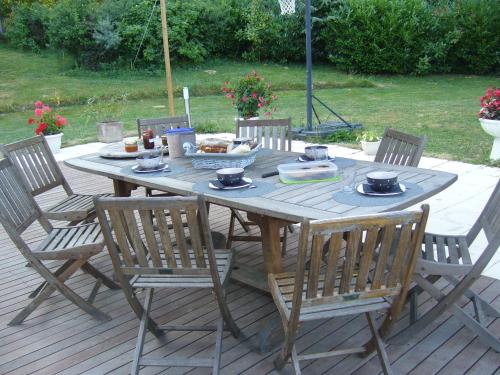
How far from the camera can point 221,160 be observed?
2.96 metres

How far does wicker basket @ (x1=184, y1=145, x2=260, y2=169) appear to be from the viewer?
9.57 feet

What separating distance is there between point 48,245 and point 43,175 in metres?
0.92

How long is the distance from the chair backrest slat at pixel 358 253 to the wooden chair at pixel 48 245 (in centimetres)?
132

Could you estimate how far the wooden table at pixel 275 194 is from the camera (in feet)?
7.19

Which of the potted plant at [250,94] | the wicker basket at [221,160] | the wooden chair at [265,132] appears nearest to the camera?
the wicker basket at [221,160]

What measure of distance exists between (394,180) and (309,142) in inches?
196

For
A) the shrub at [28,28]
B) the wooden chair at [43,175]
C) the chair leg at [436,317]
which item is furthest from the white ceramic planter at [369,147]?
the shrub at [28,28]

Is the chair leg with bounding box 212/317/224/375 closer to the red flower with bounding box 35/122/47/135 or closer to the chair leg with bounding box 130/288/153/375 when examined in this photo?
the chair leg with bounding box 130/288/153/375

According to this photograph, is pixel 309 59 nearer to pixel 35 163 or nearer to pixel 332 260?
pixel 35 163

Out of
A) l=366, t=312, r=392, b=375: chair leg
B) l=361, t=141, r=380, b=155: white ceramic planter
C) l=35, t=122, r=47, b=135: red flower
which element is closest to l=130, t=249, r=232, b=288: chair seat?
l=366, t=312, r=392, b=375: chair leg

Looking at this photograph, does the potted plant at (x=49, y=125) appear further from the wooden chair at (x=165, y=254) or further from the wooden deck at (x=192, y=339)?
the wooden chair at (x=165, y=254)

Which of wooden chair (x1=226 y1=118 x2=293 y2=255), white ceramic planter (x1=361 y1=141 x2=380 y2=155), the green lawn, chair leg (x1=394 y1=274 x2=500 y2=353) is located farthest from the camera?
the green lawn

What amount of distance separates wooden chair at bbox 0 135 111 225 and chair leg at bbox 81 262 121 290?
44 cm

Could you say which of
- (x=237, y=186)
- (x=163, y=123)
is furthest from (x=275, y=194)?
(x=163, y=123)
